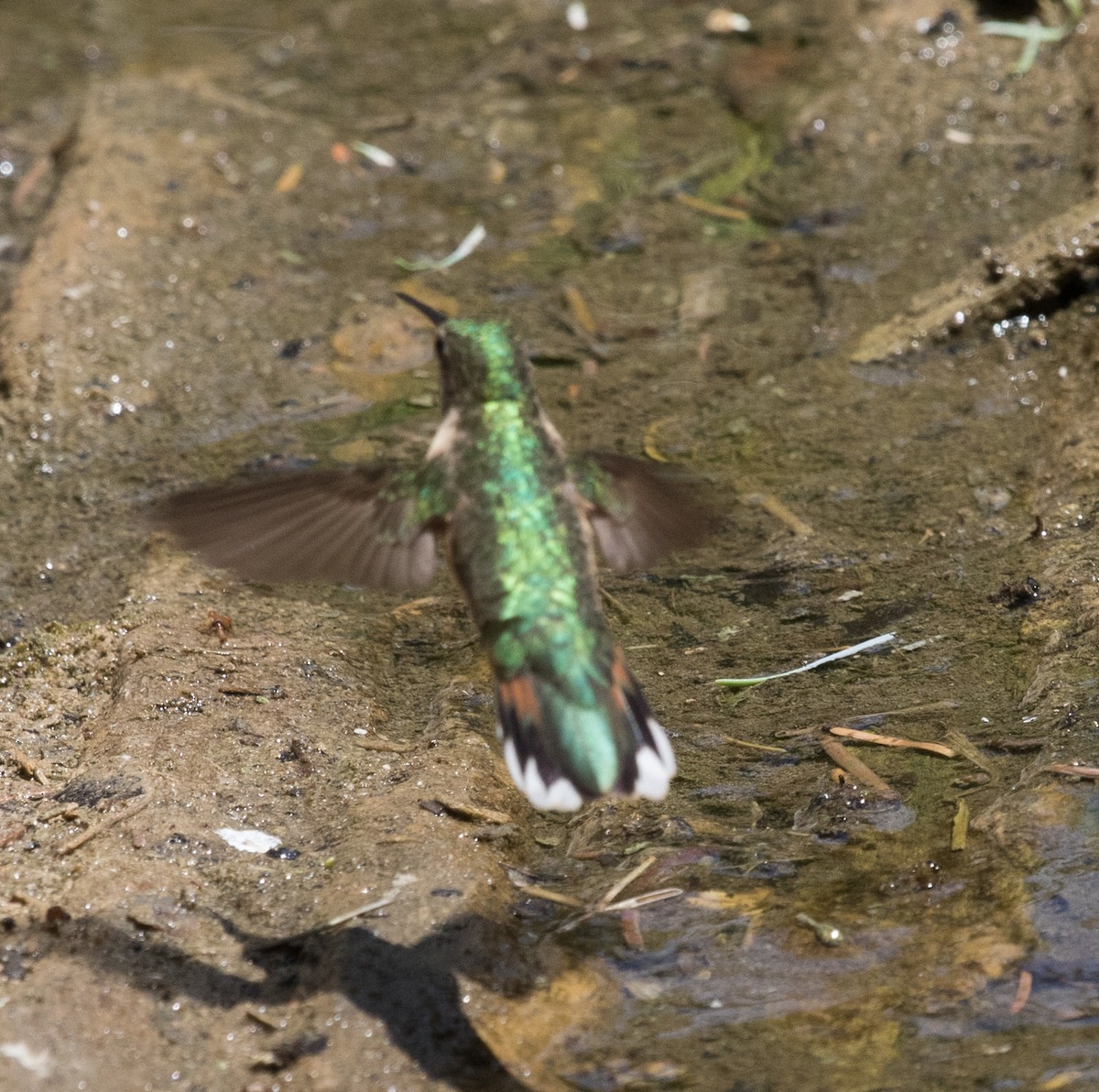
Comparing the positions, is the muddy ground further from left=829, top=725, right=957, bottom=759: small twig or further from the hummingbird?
the hummingbird

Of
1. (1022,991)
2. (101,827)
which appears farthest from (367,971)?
(1022,991)

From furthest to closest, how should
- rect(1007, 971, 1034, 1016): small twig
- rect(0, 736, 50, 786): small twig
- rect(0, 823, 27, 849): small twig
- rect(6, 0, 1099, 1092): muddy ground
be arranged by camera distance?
rect(0, 736, 50, 786): small twig → rect(0, 823, 27, 849): small twig → rect(6, 0, 1099, 1092): muddy ground → rect(1007, 971, 1034, 1016): small twig

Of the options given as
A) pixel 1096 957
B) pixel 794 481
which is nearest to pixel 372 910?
pixel 1096 957

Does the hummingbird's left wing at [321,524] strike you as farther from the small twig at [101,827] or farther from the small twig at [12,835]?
the small twig at [12,835]

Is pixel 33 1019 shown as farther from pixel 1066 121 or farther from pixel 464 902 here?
pixel 1066 121

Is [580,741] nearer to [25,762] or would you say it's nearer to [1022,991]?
[1022,991]

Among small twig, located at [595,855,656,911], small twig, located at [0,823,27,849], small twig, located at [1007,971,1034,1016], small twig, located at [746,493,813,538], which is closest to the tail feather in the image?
small twig, located at [595,855,656,911]
